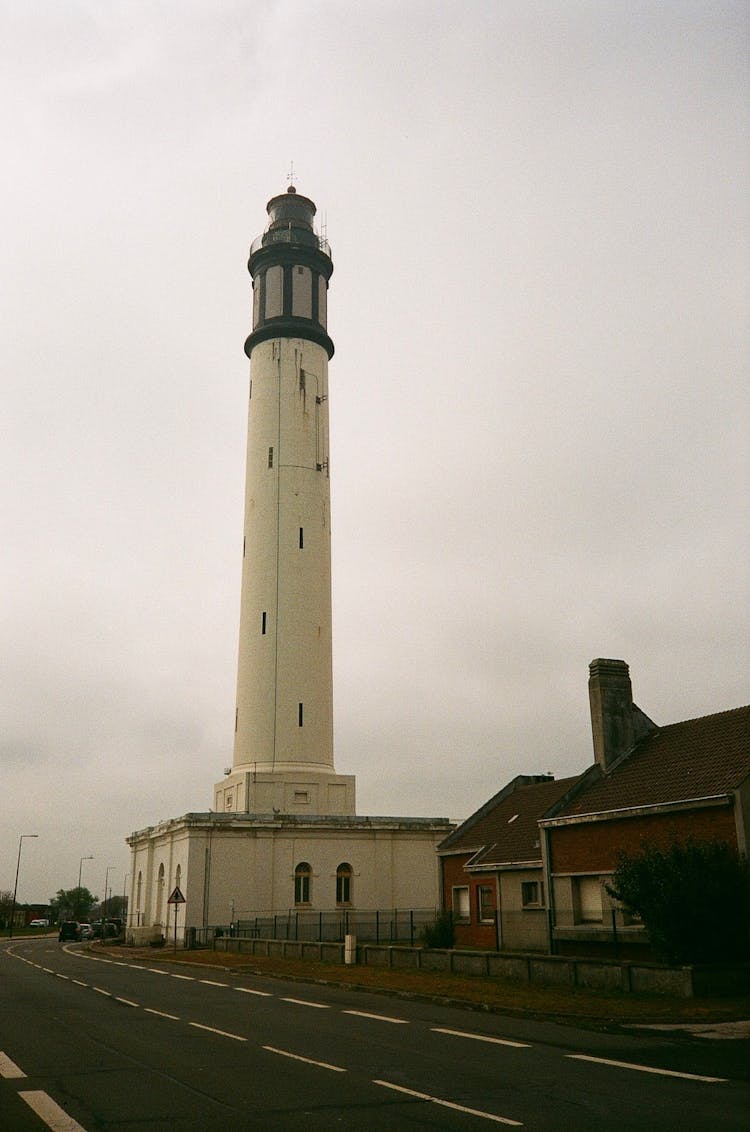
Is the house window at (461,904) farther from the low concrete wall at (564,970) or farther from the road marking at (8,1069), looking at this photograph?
the road marking at (8,1069)

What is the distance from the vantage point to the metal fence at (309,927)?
4609 cm

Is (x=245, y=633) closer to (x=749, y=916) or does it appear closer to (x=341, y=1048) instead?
(x=749, y=916)

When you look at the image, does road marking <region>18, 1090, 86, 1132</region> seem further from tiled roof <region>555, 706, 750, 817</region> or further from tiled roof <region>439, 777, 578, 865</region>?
tiled roof <region>439, 777, 578, 865</region>

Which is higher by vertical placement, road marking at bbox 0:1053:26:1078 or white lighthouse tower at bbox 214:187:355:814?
white lighthouse tower at bbox 214:187:355:814

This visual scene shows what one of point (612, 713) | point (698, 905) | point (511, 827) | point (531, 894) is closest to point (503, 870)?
point (531, 894)

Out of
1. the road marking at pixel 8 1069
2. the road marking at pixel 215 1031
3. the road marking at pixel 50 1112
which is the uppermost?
the road marking at pixel 50 1112

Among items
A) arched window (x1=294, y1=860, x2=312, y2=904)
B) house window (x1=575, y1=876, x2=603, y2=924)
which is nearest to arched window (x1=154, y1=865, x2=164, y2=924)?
arched window (x1=294, y1=860, x2=312, y2=904)

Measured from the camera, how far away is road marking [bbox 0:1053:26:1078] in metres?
12.7

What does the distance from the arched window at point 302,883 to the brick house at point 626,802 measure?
21927 mm

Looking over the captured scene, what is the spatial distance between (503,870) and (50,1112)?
84.9ft

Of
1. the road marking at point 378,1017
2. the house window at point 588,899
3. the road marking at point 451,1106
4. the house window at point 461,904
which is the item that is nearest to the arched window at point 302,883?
the house window at point 461,904

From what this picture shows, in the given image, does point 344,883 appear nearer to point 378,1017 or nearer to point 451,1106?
point 378,1017

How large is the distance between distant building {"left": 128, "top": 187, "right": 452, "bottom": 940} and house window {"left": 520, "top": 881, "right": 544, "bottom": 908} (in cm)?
1504

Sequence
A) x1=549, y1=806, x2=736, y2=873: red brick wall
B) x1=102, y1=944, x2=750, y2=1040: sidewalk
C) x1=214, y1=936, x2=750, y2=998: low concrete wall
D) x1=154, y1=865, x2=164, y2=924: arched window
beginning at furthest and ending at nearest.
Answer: x1=154, y1=865, x2=164, y2=924: arched window
x1=549, y1=806, x2=736, y2=873: red brick wall
x1=214, y1=936, x2=750, y2=998: low concrete wall
x1=102, y1=944, x2=750, y2=1040: sidewalk
